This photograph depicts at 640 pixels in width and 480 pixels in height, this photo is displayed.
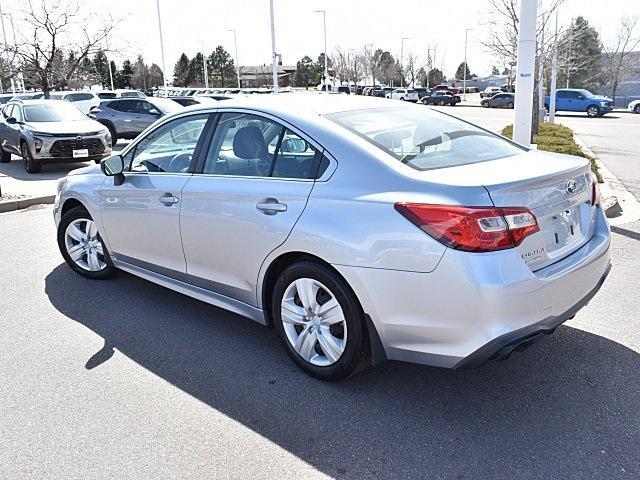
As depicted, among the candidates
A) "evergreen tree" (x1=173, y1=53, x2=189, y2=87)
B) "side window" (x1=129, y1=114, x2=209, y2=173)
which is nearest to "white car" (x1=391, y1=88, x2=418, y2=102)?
"evergreen tree" (x1=173, y1=53, x2=189, y2=87)

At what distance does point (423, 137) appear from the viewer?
3.66m

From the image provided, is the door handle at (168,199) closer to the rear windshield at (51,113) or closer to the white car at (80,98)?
the rear windshield at (51,113)

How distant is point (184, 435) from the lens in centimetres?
304

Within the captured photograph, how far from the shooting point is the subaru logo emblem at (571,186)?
3.22 m

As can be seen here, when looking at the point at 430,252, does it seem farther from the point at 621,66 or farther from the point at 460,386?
the point at 621,66

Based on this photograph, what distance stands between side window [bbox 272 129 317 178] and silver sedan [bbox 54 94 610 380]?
10 millimetres

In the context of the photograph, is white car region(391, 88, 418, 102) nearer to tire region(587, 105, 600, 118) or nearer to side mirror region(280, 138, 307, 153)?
tire region(587, 105, 600, 118)

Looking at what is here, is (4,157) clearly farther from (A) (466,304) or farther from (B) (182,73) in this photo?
(B) (182,73)

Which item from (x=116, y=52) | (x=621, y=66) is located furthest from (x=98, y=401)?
(x=621, y=66)

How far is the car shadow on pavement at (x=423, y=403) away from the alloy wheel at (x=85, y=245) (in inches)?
43.2

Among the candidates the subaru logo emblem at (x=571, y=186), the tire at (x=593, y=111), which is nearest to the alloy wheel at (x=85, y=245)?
the subaru logo emblem at (x=571, y=186)

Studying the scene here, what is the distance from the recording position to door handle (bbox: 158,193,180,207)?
415cm

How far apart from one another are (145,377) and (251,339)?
0.81 meters

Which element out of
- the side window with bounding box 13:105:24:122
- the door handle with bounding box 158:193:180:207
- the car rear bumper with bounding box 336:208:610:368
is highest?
the side window with bounding box 13:105:24:122
